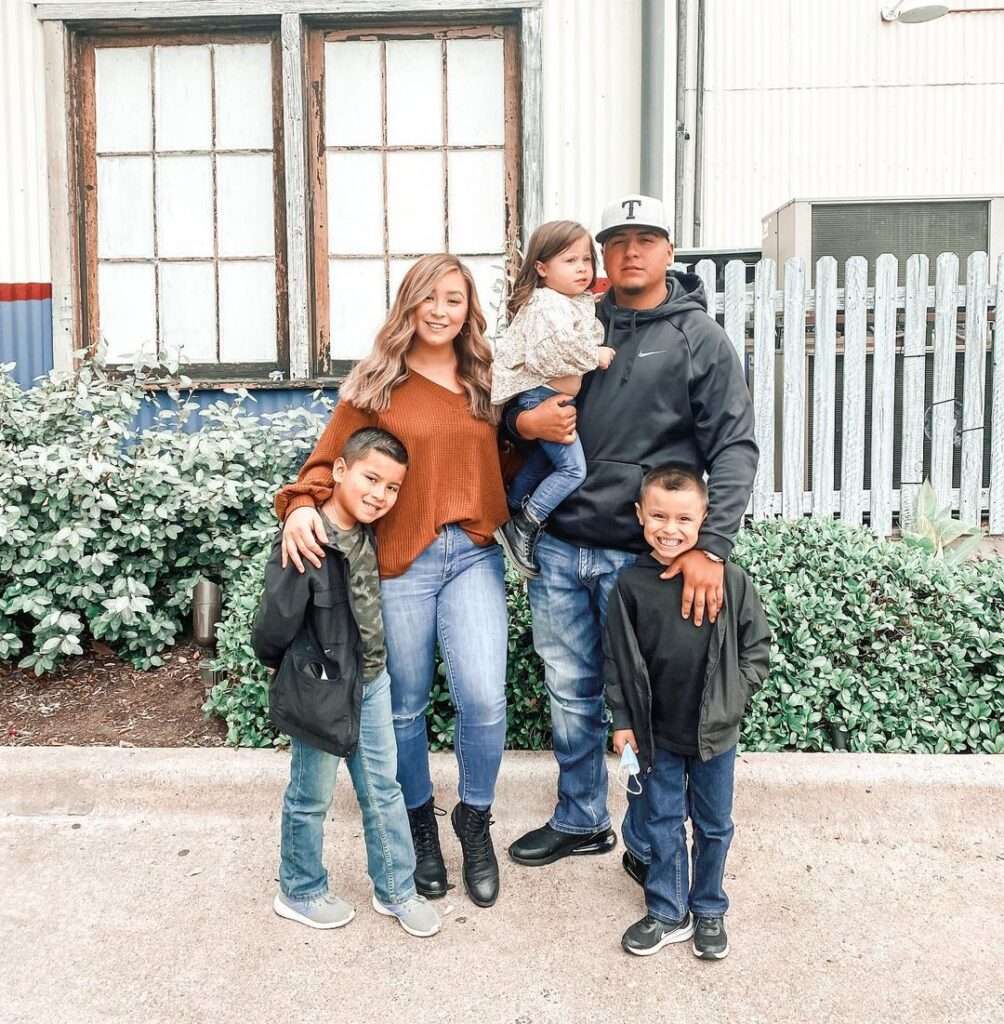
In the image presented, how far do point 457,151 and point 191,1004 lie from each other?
5431 mm

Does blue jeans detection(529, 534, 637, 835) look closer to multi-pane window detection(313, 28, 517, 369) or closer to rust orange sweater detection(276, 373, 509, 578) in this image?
rust orange sweater detection(276, 373, 509, 578)

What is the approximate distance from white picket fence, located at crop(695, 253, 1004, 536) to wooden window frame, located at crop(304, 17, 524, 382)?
5.53 ft

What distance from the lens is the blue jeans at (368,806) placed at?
281 cm

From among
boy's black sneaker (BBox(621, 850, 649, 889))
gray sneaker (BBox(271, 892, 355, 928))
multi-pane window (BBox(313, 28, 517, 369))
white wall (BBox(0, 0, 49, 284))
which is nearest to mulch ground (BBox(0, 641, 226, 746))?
gray sneaker (BBox(271, 892, 355, 928))

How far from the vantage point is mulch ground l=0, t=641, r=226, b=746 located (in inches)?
155

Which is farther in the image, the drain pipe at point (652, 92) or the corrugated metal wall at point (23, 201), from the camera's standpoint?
the corrugated metal wall at point (23, 201)

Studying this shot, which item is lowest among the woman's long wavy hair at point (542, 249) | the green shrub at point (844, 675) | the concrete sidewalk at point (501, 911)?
the concrete sidewalk at point (501, 911)

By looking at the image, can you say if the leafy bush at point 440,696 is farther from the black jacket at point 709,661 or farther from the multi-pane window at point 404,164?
the multi-pane window at point 404,164

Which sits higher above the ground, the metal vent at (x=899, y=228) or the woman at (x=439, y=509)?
the metal vent at (x=899, y=228)

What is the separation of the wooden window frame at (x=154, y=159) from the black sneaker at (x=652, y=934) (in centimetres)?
466

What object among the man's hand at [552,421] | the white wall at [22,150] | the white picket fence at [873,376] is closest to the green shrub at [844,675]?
the man's hand at [552,421]

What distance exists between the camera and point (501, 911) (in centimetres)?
298

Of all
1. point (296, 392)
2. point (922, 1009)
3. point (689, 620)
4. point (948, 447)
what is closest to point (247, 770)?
point (689, 620)

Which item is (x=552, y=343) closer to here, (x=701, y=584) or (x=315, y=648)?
(x=701, y=584)
